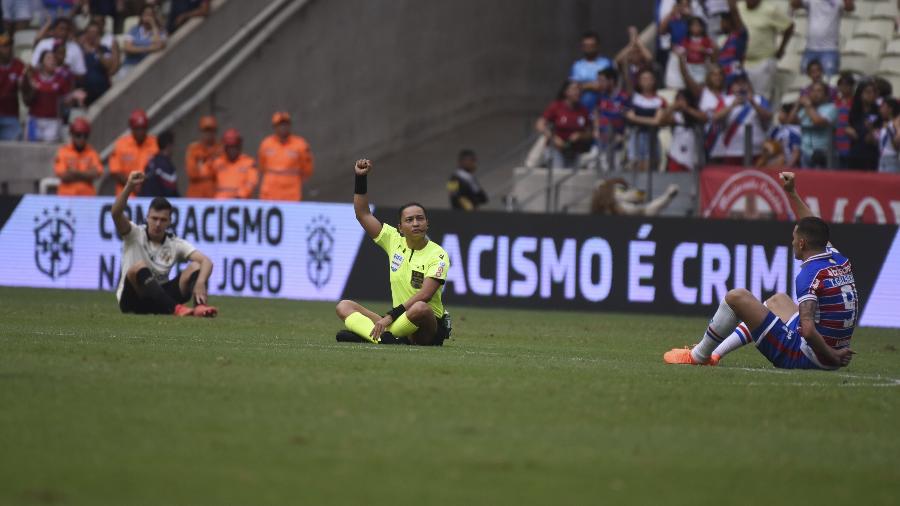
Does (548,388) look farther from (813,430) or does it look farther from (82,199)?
(82,199)

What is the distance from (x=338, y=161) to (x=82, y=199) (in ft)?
23.9

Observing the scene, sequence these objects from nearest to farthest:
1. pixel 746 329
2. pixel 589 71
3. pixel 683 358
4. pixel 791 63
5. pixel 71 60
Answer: pixel 746 329 < pixel 683 358 < pixel 589 71 < pixel 791 63 < pixel 71 60

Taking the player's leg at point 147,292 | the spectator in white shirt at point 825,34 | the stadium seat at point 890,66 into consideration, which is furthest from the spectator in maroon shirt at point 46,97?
the stadium seat at point 890,66

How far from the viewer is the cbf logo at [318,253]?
2328 cm

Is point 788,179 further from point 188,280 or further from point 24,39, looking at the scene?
point 24,39

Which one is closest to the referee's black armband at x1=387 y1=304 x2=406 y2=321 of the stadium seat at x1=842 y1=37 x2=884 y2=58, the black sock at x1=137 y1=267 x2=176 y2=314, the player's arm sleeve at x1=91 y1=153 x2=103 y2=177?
the black sock at x1=137 y1=267 x2=176 y2=314

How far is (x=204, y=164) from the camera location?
84.5 feet

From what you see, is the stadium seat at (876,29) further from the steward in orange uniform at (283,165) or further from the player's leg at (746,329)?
the player's leg at (746,329)

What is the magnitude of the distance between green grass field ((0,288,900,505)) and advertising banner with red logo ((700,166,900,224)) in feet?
26.2

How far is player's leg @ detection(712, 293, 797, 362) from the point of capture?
41.5 ft

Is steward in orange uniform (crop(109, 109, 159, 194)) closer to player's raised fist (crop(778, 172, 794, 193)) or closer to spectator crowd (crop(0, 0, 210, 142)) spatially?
spectator crowd (crop(0, 0, 210, 142))

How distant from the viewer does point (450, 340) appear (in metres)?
15.6

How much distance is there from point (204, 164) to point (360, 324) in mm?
11969

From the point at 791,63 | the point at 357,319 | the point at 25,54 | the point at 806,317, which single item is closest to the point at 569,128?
the point at 791,63
